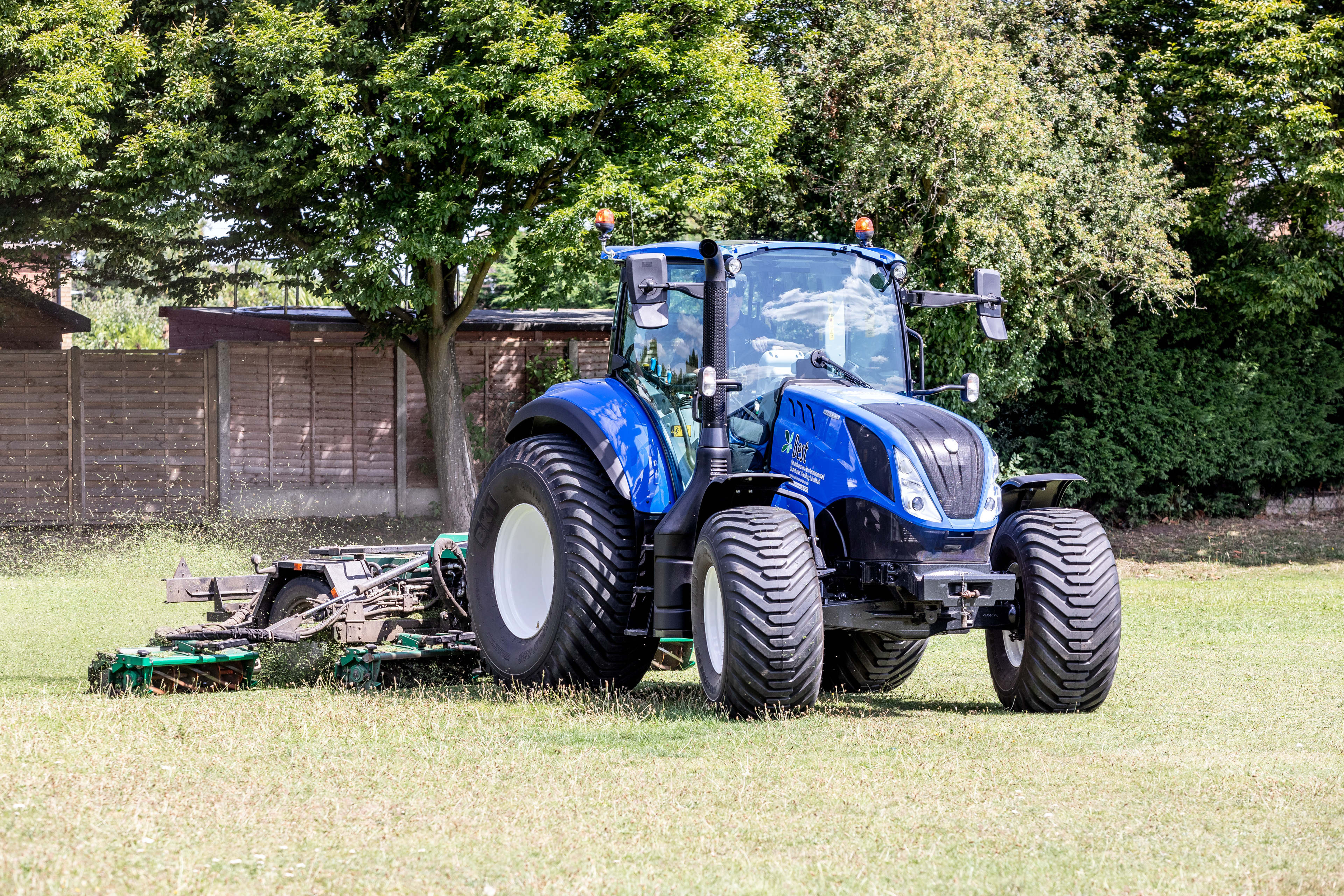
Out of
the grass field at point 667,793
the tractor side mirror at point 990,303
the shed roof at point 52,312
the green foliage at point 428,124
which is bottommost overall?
the grass field at point 667,793

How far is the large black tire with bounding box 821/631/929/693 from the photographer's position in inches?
363

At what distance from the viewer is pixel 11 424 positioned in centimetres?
2048

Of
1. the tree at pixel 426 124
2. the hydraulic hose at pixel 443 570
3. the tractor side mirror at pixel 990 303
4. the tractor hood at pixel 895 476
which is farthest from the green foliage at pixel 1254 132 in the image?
the hydraulic hose at pixel 443 570

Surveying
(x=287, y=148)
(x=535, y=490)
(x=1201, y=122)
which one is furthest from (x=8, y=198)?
(x=1201, y=122)

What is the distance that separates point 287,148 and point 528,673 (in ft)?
35.7

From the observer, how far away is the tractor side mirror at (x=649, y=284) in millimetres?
7871

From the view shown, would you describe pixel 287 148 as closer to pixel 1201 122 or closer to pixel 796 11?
pixel 796 11

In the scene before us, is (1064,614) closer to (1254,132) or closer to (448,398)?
(448,398)

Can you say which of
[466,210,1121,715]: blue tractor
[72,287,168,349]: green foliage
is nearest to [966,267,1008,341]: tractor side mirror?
[466,210,1121,715]: blue tractor

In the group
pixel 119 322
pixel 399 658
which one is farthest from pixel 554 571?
pixel 119 322

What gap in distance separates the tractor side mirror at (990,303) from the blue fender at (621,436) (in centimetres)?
195

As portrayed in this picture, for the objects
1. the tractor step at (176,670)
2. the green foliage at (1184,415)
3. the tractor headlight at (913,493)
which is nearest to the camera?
the tractor headlight at (913,493)

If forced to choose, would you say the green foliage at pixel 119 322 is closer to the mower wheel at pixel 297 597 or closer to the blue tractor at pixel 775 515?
the mower wheel at pixel 297 597

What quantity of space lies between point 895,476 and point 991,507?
671 mm
